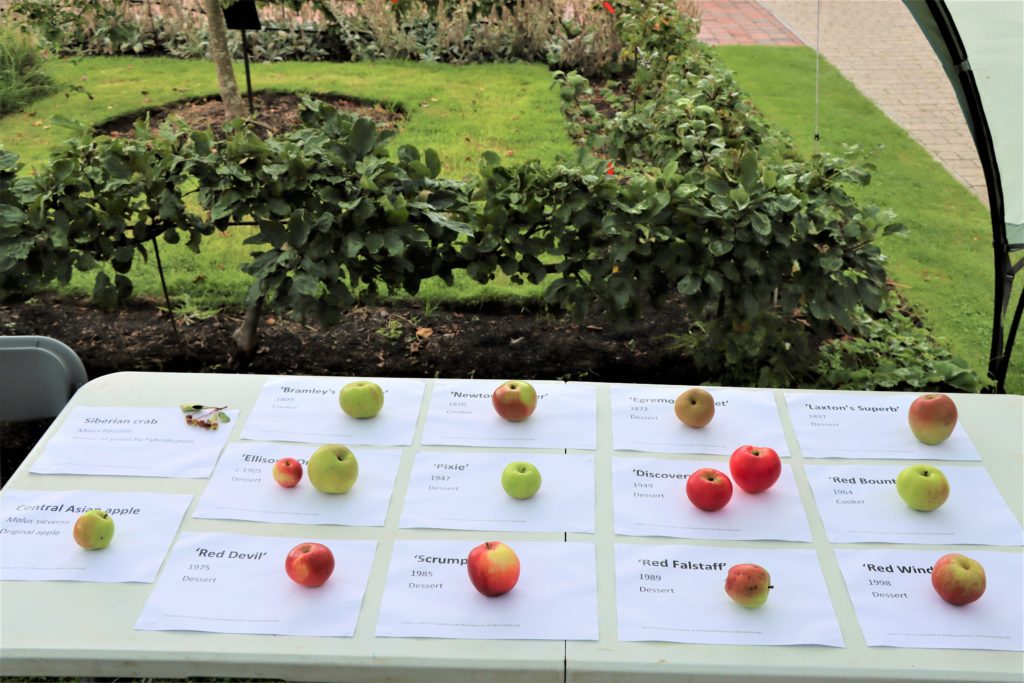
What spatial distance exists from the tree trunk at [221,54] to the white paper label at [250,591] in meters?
3.70

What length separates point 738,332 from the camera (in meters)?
3.42

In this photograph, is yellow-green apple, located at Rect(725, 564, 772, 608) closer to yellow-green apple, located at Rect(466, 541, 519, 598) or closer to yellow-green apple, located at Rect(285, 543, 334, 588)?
yellow-green apple, located at Rect(466, 541, 519, 598)

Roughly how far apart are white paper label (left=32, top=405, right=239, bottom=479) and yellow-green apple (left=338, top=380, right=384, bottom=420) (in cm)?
29

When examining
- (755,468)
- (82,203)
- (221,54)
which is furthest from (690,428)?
(221,54)

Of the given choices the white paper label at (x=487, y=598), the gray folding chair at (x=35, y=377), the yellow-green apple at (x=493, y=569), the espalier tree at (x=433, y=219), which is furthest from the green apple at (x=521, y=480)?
the gray folding chair at (x=35, y=377)

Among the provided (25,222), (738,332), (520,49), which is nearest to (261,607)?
(25,222)

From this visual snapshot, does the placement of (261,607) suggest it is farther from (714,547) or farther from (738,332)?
(738,332)

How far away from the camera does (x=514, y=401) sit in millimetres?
2266

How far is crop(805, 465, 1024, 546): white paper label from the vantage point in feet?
6.35

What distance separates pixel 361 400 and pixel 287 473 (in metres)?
0.31

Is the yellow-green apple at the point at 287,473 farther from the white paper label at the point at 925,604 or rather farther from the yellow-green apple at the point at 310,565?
the white paper label at the point at 925,604

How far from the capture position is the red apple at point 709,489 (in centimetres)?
196

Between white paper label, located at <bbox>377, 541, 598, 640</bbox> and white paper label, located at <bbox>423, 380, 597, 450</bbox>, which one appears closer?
white paper label, located at <bbox>377, 541, 598, 640</bbox>

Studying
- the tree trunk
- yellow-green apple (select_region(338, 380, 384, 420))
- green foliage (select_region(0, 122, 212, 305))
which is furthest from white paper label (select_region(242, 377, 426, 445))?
the tree trunk
